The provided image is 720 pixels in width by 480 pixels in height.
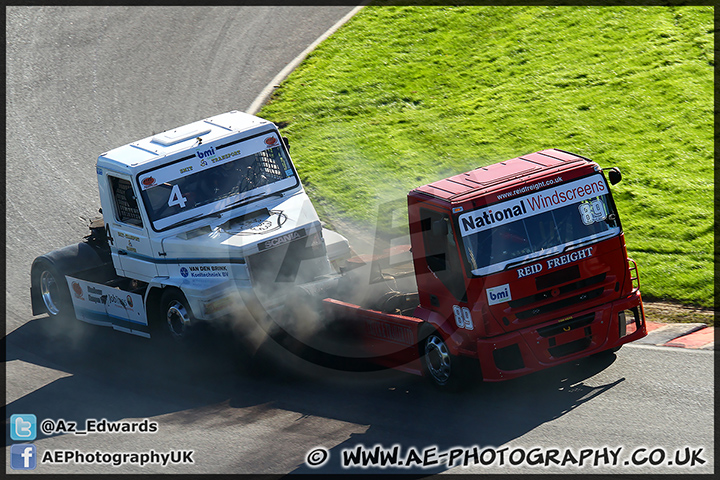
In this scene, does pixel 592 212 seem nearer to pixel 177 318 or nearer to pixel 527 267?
pixel 527 267

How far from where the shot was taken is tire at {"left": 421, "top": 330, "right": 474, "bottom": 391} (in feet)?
32.2

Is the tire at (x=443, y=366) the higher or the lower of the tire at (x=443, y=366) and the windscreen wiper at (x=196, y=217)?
the lower

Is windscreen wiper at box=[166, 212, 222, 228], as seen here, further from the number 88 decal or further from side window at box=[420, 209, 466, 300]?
the number 88 decal

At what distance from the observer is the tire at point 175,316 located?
12.0 m

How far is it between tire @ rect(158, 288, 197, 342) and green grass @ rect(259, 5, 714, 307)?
18.8 feet

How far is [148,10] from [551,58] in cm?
1366

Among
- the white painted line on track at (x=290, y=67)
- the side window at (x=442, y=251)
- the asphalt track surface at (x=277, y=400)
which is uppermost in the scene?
the white painted line on track at (x=290, y=67)

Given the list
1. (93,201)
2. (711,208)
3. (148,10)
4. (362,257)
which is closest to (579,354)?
(362,257)

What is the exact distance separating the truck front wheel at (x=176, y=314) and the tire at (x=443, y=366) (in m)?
3.73

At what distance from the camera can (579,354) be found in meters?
9.73

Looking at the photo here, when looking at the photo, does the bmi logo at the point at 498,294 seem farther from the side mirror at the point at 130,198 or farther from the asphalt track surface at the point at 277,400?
the side mirror at the point at 130,198

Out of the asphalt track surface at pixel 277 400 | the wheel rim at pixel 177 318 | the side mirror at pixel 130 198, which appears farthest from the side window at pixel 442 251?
the side mirror at pixel 130 198

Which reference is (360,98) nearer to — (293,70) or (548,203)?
(293,70)

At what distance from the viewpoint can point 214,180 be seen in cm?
1286
